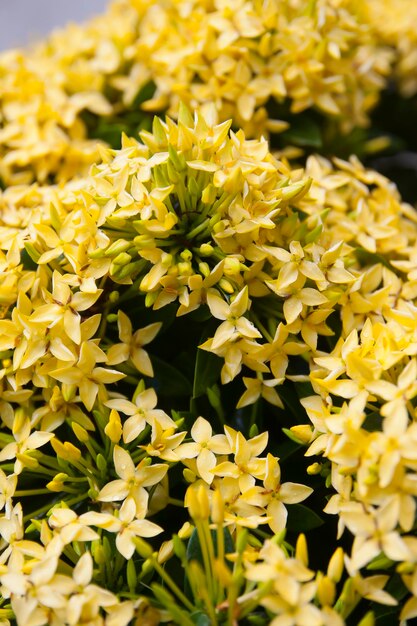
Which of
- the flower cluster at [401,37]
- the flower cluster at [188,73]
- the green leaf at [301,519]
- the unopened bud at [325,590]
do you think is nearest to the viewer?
the unopened bud at [325,590]

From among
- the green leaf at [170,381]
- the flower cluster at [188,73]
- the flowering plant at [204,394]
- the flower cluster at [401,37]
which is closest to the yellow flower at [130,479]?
the flowering plant at [204,394]

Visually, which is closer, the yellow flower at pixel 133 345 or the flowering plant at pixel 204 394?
the flowering plant at pixel 204 394

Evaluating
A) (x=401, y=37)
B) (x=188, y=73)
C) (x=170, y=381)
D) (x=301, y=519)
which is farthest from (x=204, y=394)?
(x=401, y=37)

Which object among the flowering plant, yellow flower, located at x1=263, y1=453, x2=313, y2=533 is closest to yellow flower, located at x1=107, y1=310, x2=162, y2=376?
the flowering plant

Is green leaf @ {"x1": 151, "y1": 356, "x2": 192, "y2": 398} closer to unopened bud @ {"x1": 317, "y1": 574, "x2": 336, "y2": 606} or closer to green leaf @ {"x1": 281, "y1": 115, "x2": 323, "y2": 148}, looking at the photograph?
unopened bud @ {"x1": 317, "y1": 574, "x2": 336, "y2": 606}

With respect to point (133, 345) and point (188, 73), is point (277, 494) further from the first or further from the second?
point (188, 73)

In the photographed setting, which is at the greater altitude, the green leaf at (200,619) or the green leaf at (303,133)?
the green leaf at (303,133)

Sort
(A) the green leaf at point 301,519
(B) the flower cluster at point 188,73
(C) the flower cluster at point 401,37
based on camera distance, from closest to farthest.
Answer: (A) the green leaf at point 301,519 → (B) the flower cluster at point 188,73 → (C) the flower cluster at point 401,37

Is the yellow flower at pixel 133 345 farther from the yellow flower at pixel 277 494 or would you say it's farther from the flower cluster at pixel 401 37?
the flower cluster at pixel 401 37
